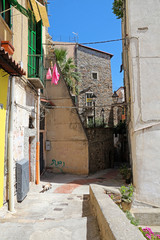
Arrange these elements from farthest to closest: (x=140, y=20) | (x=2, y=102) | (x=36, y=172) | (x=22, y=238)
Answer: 1. (x=36, y=172)
2. (x=140, y=20)
3. (x=2, y=102)
4. (x=22, y=238)

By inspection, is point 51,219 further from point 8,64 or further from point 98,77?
point 98,77

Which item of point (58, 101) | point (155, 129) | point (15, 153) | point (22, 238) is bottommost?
point (22, 238)

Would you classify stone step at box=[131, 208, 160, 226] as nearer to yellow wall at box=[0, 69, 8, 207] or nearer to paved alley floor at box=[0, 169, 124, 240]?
paved alley floor at box=[0, 169, 124, 240]

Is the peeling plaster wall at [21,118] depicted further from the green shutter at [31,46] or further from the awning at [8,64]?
the awning at [8,64]

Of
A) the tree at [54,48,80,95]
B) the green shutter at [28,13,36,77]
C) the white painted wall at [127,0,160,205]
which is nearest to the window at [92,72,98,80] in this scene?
the tree at [54,48,80,95]

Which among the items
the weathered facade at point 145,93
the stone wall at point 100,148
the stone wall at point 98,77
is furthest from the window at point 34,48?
the stone wall at point 98,77

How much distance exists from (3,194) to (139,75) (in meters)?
6.56

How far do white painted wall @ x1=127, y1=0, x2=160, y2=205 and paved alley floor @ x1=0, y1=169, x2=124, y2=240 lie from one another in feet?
8.67

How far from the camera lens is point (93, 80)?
20.6 meters

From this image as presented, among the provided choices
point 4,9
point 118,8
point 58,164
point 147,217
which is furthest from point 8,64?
point 118,8

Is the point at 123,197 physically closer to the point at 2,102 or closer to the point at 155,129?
the point at 155,129

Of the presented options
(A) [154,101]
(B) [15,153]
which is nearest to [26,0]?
(B) [15,153]

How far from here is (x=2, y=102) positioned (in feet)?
17.4

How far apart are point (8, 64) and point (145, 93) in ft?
17.9
